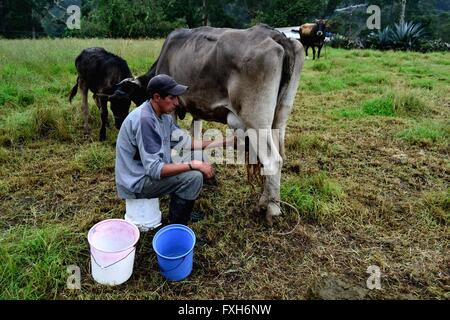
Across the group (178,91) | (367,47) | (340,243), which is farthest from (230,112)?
(367,47)

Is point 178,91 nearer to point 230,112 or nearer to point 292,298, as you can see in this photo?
point 230,112

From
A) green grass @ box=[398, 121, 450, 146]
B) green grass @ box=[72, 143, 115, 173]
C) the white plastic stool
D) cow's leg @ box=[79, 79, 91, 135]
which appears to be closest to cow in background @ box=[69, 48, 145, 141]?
cow's leg @ box=[79, 79, 91, 135]

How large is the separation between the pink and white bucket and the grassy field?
0.10m

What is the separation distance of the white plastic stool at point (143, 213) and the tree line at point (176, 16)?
1839cm

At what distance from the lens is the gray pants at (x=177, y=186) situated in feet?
9.88

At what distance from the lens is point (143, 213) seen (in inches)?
125

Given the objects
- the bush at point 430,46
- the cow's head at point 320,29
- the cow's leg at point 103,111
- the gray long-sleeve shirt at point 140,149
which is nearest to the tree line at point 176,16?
the bush at point 430,46

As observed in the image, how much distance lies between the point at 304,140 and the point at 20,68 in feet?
21.5

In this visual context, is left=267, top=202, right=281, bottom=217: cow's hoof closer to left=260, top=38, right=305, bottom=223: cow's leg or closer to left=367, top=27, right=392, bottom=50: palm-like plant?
left=260, top=38, right=305, bottom=223: cow's leg

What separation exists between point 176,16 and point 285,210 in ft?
89.0

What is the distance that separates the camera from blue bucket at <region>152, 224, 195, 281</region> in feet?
8.79

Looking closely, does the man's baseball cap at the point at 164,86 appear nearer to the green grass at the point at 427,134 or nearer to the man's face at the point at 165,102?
the man's face at the point at 165,102

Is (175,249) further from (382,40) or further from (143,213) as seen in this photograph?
(382,40)

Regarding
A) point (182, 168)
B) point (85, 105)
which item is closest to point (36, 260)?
point (182, 168)
